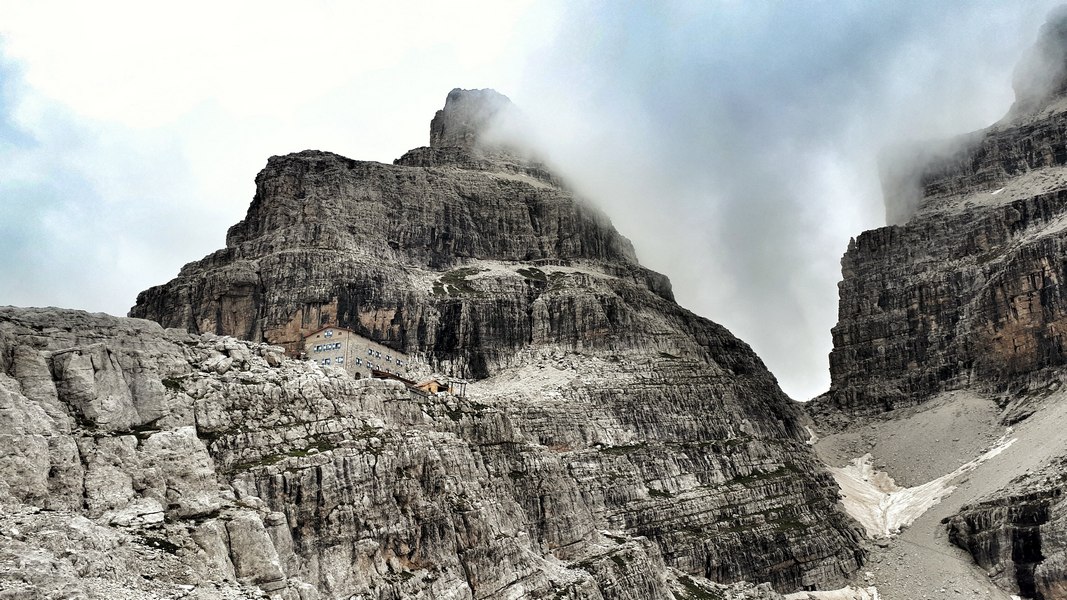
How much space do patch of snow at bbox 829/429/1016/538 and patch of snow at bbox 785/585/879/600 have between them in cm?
2229

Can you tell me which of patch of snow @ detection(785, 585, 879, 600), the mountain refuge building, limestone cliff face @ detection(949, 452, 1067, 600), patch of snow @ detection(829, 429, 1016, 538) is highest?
the mountain refuge building

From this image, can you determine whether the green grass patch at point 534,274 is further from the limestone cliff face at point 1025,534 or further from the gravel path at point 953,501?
the limestone cliff face at point 1025,534

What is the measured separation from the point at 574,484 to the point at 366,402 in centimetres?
3693

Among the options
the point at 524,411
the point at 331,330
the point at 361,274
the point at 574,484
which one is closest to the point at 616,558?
the point at 574,484

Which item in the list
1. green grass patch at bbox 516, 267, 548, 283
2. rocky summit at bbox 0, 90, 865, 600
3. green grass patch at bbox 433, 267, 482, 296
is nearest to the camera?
rocky summit at bbox 0, 90, 865, 600

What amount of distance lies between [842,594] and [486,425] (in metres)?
71.5

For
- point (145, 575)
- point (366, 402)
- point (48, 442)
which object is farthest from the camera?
point (366, 402)

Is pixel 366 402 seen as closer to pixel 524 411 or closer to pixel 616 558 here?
pixel 616 558

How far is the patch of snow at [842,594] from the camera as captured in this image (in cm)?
14288

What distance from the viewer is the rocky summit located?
193 feet

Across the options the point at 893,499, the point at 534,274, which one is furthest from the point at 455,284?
the point at 893,499

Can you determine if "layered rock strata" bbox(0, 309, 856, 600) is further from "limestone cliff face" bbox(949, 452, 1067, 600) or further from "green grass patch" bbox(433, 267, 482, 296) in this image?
"green grass patch" bbox(433, 267, 482, 296)

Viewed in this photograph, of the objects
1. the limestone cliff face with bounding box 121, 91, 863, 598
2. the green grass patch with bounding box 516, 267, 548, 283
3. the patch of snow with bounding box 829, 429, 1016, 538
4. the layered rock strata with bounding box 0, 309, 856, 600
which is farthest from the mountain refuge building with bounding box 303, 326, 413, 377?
the patch of snow with bounding box 829, 429, 1016, 538

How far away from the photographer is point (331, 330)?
140 meters
